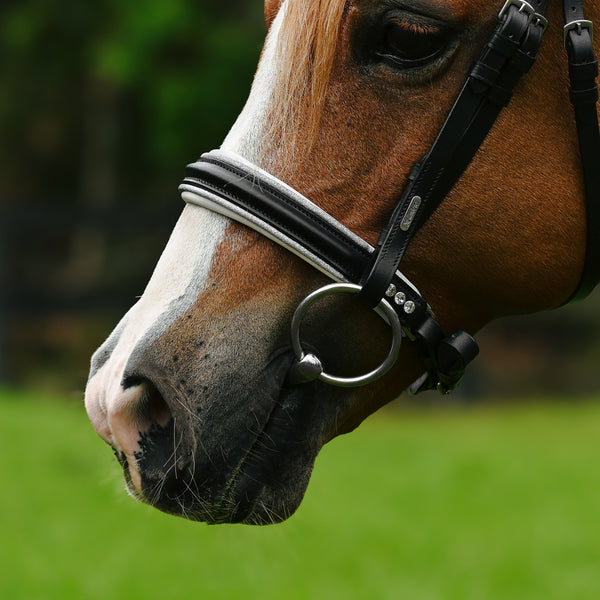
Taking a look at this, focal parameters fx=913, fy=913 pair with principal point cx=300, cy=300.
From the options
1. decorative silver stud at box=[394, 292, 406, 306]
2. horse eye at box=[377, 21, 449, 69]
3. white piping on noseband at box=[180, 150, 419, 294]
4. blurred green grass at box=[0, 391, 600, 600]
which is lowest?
A: blurred green grass at box=[0, 391, 600, 600]

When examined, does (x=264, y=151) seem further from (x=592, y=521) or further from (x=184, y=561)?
(x=592, y=521)

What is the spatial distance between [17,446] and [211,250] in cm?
594

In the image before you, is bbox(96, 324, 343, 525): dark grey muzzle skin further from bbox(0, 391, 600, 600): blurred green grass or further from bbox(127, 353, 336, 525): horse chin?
bbox(0, 391, 600, 600): blurred green grass

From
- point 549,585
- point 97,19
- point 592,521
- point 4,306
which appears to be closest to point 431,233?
point 549,585

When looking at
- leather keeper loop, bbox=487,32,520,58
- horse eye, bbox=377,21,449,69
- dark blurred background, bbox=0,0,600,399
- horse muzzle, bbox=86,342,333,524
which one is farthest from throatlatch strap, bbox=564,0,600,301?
dark blurred background, bbox=0,0,600,399

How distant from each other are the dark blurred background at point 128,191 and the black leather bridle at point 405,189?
8.38 meters

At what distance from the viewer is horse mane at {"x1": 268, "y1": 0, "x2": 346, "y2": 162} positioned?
2000 mm

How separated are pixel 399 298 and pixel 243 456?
19.9 inches

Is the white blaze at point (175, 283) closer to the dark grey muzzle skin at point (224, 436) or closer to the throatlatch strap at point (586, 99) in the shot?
the dark grey muzzle skin at point (224, 436)

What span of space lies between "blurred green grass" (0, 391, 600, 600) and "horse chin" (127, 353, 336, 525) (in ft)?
0.83

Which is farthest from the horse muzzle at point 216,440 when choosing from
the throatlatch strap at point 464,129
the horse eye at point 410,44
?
the horse eye at point 410,44

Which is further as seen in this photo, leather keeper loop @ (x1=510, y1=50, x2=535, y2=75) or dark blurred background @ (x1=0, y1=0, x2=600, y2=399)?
dark blurred background @ (x1=0, y1=0, x2=600, y2=399)

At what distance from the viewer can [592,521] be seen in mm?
6227

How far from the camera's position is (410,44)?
1992 millimetres
